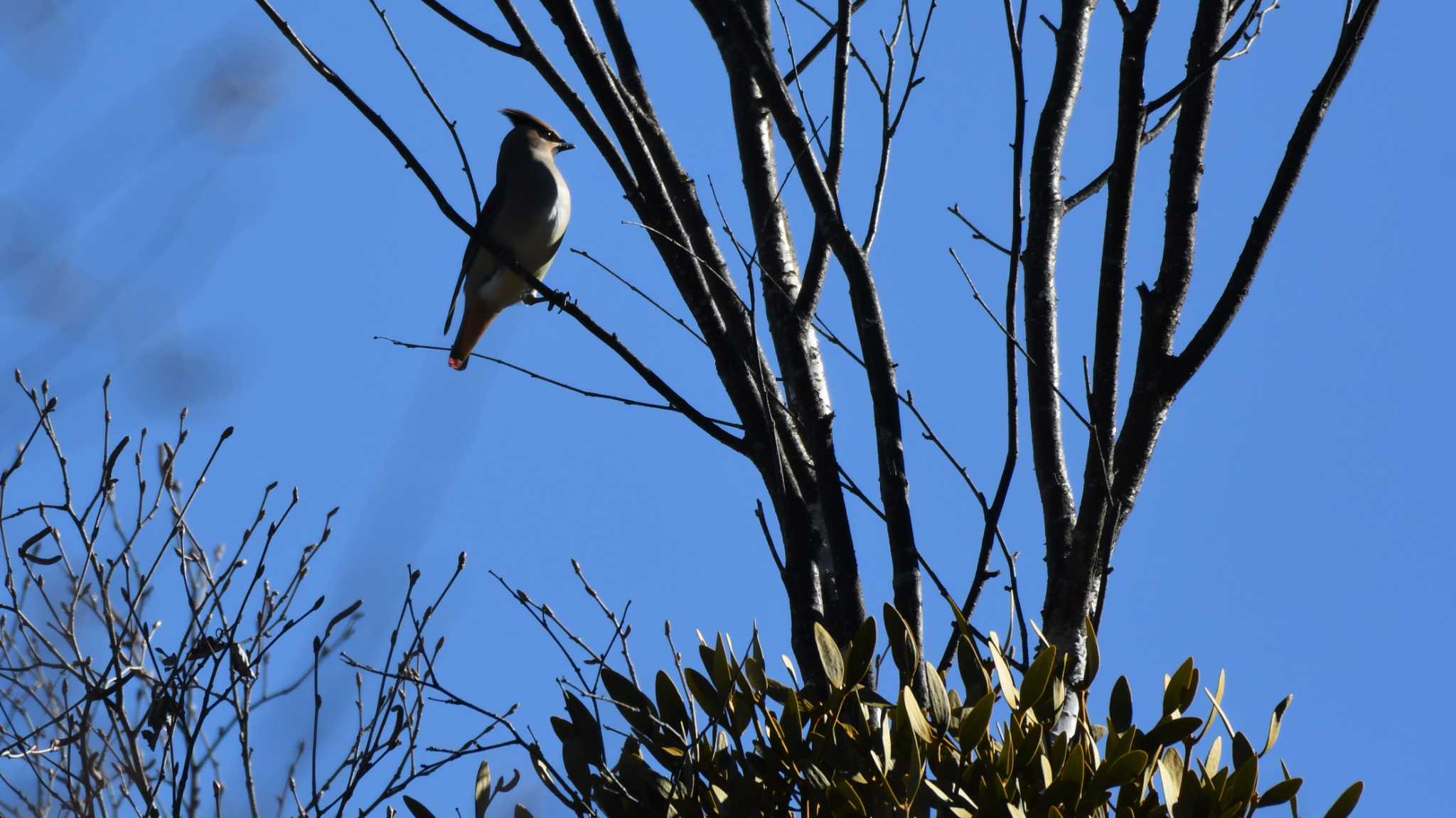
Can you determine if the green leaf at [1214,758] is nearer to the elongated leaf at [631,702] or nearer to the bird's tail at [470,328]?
the elongated leaf at [631,702]

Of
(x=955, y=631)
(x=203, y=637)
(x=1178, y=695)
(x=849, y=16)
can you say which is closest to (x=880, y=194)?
(x=849, y=16)

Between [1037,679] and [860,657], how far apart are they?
0.89 ft

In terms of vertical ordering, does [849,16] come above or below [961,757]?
above

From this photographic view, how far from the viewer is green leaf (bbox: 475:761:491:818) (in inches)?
90.1

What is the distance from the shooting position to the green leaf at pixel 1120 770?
209 cm

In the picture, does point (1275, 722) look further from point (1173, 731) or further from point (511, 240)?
point (511, 240)

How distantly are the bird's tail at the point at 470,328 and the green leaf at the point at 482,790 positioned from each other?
3860 mm

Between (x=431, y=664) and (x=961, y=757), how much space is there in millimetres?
1276

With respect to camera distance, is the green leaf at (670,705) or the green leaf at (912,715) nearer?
the green leaf at (912,715)

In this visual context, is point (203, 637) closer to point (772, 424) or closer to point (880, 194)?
point (772, 424)

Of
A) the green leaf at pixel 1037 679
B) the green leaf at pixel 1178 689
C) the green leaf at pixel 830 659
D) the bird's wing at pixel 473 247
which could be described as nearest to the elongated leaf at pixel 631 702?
the green leaf at pixel 830 659

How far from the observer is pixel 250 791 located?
8.38 ft

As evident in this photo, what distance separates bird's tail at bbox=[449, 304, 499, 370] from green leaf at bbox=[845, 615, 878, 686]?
409 cm

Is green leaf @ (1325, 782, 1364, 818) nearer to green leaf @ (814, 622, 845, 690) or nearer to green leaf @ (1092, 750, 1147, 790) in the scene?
green leaf @ (1092, 750, 1147, 790)
